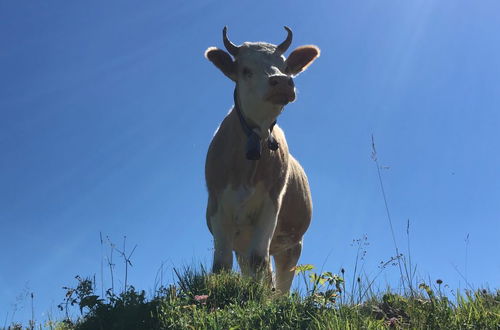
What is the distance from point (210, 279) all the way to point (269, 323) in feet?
3.82

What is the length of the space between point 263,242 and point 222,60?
2.07 m

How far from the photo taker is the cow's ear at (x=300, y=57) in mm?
6410

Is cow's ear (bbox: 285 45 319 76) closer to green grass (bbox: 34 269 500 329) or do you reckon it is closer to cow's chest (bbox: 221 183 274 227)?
cow's chest (bbox: 221 183 274 227)

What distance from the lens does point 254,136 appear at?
17.9 ft

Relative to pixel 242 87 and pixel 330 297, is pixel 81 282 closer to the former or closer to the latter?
pixel 330 297

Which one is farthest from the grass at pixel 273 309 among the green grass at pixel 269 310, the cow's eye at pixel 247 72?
the cow's eye at pixel 247 72

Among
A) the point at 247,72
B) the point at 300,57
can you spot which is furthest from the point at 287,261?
the point at 247,72

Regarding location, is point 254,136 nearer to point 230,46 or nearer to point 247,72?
point 247,72

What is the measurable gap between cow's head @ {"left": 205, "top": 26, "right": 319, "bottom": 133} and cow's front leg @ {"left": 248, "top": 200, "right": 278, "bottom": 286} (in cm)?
90

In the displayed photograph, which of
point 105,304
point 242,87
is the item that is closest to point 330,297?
point 105,304

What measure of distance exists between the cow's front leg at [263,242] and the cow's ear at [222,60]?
1524 mm

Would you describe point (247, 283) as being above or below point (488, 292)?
above

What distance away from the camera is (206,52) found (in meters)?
6.00

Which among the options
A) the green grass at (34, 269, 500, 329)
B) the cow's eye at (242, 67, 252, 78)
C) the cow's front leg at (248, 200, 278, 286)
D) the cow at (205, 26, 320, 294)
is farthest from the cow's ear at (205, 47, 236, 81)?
the green grass at (34, 269, 500, 329)
